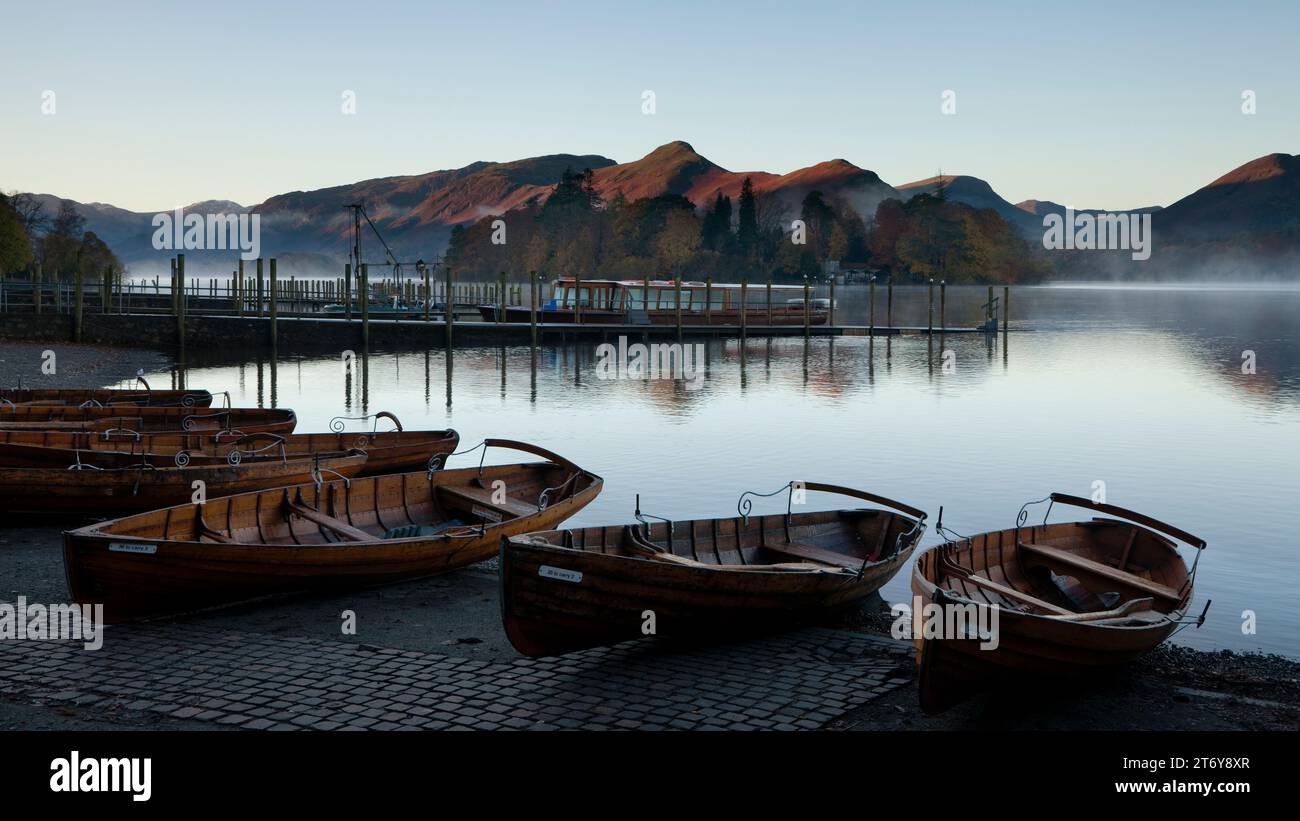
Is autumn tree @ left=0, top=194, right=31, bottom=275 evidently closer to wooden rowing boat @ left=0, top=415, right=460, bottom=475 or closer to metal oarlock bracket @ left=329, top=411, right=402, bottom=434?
metal oarlock bracket @ left=329, top=411, right=402, bottom=434

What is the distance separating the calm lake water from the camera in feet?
59.3

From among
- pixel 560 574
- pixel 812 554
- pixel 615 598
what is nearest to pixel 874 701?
pixel 615 598

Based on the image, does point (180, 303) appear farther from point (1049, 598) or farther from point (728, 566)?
point (1049, 598)

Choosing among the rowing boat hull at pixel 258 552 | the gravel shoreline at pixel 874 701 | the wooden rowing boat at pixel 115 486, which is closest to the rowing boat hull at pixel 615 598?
the gravel shoreline at pixel 874 701

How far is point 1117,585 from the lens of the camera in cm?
963

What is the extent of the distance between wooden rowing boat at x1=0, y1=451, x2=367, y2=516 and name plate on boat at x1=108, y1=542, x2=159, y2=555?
12.5 feet

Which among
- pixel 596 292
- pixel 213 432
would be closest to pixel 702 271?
pixel 596 292

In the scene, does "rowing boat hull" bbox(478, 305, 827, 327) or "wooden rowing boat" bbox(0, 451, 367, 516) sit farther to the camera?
"rowing boat hull" bbox(478, 305, 827, 327)

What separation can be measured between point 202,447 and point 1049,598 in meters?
10.6

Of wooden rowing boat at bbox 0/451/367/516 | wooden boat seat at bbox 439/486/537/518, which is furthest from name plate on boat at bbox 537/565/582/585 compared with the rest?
wooden rowing boat at bbox 0/451/367/516

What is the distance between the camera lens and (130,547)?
8945 millimetres

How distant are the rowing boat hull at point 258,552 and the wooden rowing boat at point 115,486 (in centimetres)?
139
